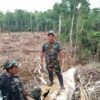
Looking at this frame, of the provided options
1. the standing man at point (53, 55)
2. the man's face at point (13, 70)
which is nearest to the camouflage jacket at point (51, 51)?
the standing man at point (53, 55)

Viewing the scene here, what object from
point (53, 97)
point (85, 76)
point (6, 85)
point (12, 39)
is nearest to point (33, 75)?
point (85, 76)

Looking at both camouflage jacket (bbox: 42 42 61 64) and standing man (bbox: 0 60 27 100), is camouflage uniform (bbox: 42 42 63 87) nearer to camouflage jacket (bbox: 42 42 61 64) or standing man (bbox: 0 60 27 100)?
camouflage jacket (bbox: 42 42 61 64)

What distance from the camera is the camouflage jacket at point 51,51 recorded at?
8039 mm

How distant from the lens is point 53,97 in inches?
291

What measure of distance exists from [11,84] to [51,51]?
10.4ft

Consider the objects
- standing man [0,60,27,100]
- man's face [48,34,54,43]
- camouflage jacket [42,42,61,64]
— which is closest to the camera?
standing man [0,60,27,100]

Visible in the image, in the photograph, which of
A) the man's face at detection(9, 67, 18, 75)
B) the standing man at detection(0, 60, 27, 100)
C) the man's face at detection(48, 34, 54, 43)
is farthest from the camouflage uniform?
the man's face at detection(9, 67, 18, 75)

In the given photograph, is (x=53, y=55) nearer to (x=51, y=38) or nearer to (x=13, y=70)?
(x=51, y=38)

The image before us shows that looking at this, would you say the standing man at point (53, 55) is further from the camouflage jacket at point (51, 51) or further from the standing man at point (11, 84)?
the standing man at point (11, 84)

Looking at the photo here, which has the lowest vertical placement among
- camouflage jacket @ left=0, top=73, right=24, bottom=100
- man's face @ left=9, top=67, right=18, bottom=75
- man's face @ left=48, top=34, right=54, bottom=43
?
camouflage jacket @ left=0, top=73, right=24, bottom=100

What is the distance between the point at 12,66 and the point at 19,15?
210ft

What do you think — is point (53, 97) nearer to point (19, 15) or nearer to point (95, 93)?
point (95, 93)

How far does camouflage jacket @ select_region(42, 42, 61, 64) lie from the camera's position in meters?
8.04

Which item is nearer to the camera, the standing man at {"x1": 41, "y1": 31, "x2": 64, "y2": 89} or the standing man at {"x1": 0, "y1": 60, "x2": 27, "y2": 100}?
the standing man at {"x1": 0, "y1": 60, "x2": 27, "y2": 100}
